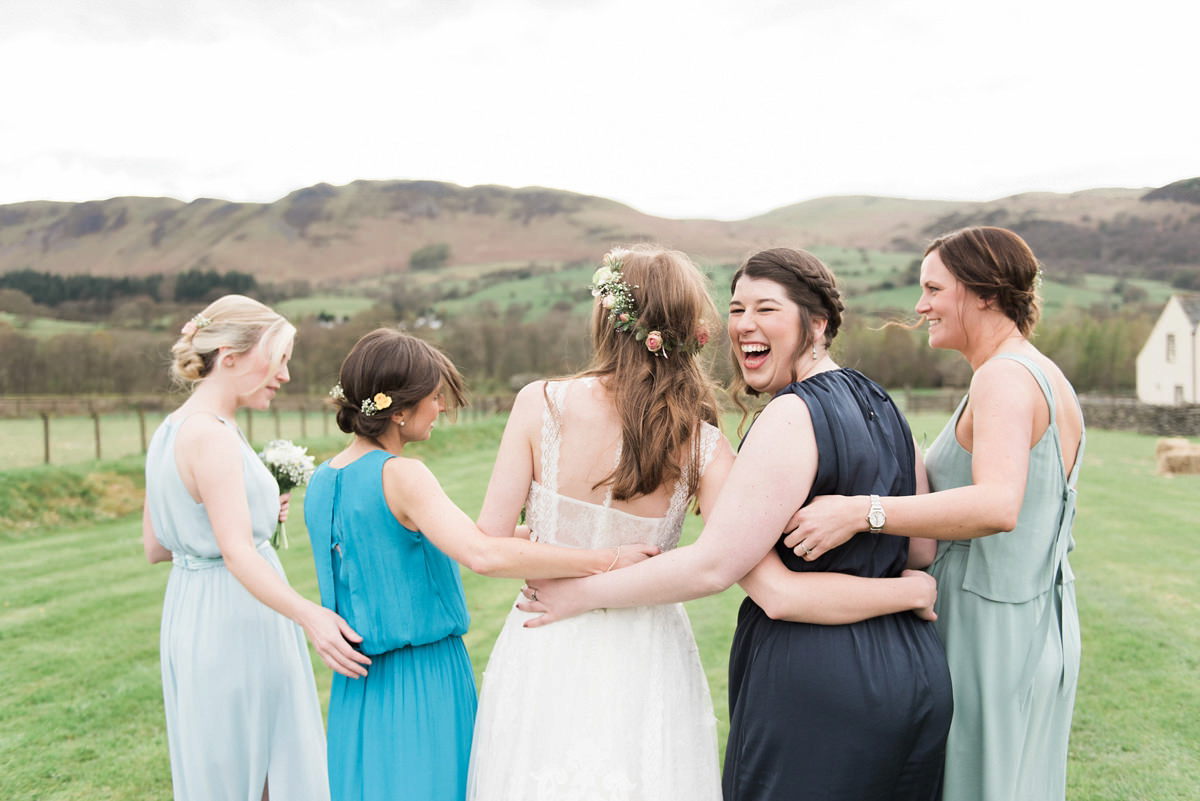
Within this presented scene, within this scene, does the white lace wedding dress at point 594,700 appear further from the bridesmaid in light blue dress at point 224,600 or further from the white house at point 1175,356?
the white house at point 1175,356

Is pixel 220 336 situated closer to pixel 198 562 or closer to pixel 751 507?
pixel 198 562

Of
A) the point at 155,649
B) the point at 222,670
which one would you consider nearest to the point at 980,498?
the point at 222,670

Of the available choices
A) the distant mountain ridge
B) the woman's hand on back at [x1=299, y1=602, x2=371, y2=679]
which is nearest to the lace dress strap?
the woman's hand on back at [x1=299, y1=602, x2=371, y2=679]

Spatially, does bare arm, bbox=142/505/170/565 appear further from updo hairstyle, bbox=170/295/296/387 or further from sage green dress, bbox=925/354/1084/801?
sage green dress, bbox=925/354/1084/801

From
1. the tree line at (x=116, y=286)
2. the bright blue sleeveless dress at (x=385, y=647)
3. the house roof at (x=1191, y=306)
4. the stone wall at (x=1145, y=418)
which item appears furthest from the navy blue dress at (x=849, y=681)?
the tree line at (x=116, y=286)

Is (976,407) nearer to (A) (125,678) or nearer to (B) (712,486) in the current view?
(B) (712,486)

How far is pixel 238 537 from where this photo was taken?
9.01 feet

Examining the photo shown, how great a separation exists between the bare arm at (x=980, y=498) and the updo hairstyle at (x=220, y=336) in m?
2.19

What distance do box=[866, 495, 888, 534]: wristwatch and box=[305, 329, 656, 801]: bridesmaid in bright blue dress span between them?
126 cm

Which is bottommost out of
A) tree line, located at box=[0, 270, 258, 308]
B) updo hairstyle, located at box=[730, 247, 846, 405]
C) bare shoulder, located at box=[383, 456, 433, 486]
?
bare shoulder, located at box=[383, 456, 433, 486]

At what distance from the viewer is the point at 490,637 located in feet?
24.8

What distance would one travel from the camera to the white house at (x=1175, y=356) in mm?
53250

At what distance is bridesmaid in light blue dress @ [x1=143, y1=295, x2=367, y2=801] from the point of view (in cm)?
286

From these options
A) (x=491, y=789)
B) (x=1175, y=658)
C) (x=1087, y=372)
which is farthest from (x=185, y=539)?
(x=1087, y=372)
